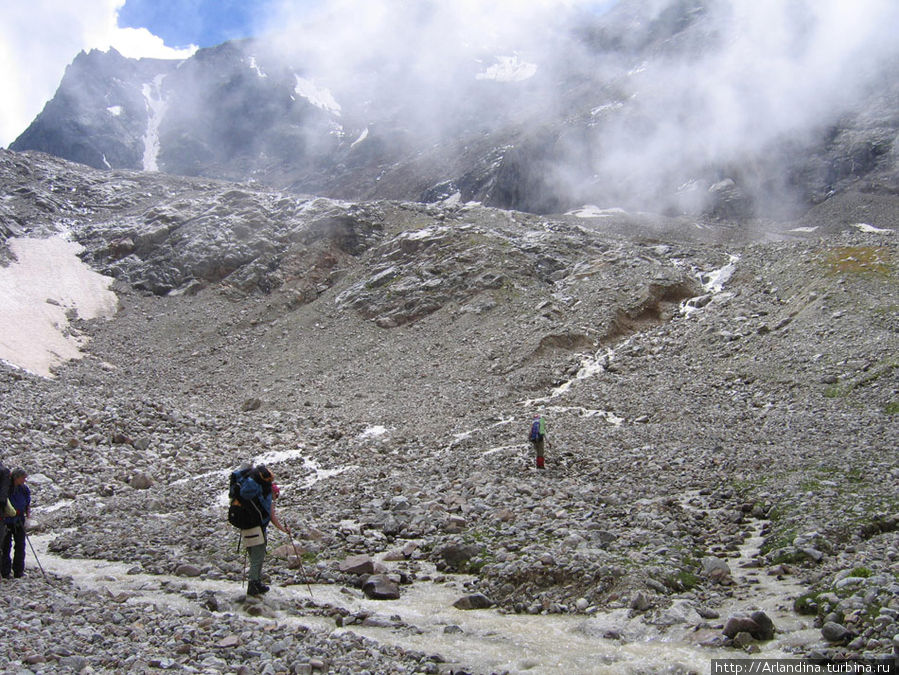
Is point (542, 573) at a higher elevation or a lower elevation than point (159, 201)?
lower

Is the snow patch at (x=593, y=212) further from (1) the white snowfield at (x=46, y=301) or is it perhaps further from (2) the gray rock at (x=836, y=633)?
(2) the gray rock at (x=836, y=633)

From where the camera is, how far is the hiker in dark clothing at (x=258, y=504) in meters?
10.5

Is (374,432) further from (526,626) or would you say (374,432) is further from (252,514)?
(526,626)

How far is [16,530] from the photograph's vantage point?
12227mm

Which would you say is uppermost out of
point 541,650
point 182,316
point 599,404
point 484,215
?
point 484,215

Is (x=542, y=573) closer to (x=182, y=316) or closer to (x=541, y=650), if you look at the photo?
(x=541, y=650)

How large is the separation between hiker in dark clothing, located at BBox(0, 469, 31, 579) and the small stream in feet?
4.11

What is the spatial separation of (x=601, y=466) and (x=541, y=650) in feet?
34.6

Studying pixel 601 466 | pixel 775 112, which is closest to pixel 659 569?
pixel 601 466

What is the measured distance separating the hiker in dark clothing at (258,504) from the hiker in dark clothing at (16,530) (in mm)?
5150

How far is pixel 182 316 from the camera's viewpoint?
2544 inches

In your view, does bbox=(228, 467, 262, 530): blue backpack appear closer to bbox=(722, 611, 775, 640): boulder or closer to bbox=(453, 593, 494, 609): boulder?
bbox=(453, 593, 494, 609): boulder

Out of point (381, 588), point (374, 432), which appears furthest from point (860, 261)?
point (381, 588)

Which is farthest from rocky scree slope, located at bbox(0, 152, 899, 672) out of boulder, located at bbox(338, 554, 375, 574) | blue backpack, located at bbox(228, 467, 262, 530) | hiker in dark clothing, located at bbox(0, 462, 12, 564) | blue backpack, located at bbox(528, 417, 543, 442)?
hiker in dark clothing, located at bbox(0, 462, 12, 564)
